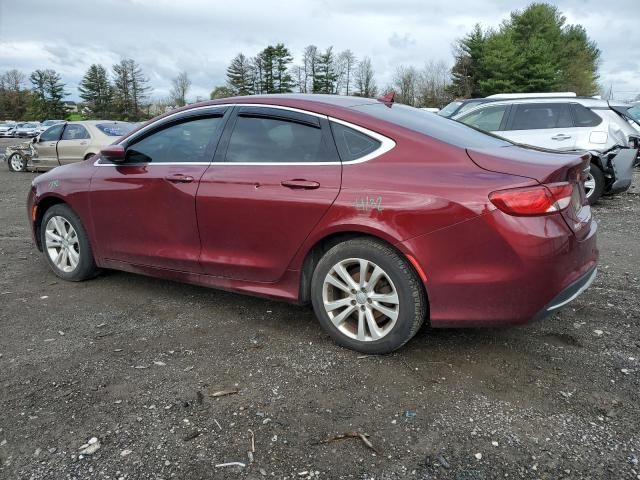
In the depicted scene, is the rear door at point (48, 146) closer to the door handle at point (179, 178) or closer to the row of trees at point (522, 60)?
the door handle at point (179, 178)

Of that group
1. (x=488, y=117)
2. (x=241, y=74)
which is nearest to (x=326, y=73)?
(x=241, y=74)

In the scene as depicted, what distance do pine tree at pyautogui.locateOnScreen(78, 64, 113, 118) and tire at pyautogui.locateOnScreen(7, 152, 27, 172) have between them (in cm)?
7071

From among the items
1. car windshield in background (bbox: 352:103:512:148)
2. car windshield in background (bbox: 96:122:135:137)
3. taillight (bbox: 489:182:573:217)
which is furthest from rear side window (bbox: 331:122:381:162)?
car windshield in background (bbox: 96:122:135:137)

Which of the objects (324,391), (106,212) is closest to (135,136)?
(106,212)

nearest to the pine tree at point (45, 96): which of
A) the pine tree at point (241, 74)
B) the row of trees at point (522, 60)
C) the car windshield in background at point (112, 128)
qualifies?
the pine tree at point (241, 74)

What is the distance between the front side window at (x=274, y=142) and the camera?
3439 millimetres

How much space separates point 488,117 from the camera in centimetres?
943

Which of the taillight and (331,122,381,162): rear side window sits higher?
(331,122,381,162): rear side window

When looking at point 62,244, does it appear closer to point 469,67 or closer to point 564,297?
point 564,297

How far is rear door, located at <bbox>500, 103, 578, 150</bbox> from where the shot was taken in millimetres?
8727

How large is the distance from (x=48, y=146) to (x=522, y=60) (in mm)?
48987

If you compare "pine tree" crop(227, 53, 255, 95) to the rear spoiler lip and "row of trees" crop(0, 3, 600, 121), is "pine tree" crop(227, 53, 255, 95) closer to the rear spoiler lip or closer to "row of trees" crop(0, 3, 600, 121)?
"row of trees" crop(0, 3, 600, 121)

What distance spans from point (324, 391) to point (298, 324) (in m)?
0.98

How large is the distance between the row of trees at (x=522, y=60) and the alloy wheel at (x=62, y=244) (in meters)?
53.5
